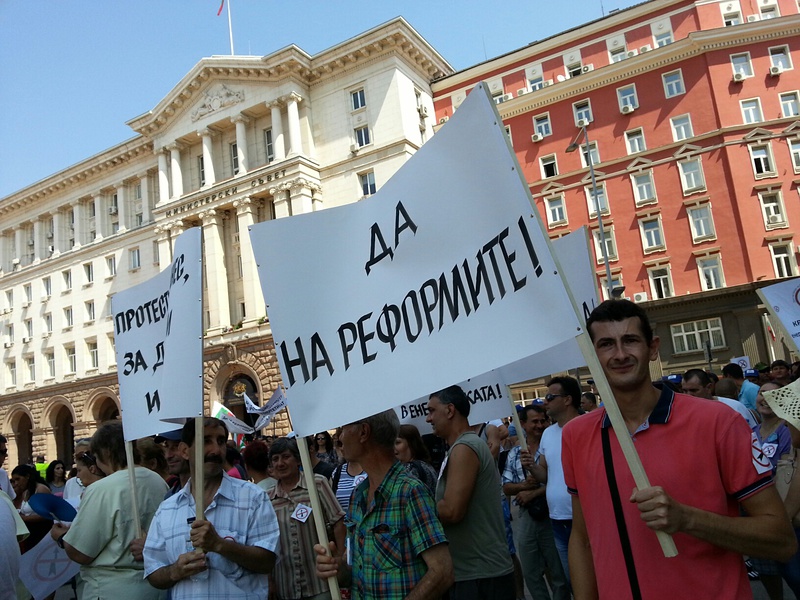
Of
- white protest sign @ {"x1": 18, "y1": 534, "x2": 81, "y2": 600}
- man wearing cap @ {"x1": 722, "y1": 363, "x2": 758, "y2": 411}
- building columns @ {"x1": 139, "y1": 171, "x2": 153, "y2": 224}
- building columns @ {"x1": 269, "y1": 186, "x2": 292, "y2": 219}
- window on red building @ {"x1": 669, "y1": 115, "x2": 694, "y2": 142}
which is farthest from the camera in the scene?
building columns @ {"x1": 139, "y1": 171, "x2": 153, "y2": 224}

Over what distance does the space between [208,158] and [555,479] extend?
3110cm

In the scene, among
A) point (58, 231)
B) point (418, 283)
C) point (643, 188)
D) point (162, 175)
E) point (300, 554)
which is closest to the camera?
point (418, 283)

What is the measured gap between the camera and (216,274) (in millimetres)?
31391

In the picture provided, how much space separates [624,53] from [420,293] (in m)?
31.8

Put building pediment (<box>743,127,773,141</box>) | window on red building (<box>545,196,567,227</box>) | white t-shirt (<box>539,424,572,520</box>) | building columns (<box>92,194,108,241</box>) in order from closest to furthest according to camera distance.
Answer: white t-shirt (<box>539,424,572,520</box>) < building pediment (<box>743,127,773,141</box>) < window on red building (<box>545,196,567,227</box>) < building columns (<box>92,194,108,241</box>)

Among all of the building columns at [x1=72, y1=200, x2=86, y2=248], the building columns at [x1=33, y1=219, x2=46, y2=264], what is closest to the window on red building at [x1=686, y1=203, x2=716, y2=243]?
the building columns at [x1=72, y1=200, x2=86, y2=248]

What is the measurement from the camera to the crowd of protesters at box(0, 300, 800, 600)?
1981 mm

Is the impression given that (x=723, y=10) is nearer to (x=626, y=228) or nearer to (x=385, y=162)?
(x=626, y=228)

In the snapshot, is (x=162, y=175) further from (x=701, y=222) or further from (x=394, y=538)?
(x=394, y=538)

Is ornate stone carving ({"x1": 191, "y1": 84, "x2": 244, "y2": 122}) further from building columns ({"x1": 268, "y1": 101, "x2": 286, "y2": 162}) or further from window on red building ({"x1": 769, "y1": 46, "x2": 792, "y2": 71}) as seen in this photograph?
window on red building ({"x1": 769, "y1": 46, "x2": 792, "y2": 71})

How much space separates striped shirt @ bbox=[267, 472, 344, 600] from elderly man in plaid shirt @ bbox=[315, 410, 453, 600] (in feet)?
3.44

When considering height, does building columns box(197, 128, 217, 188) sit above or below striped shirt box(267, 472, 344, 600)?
above

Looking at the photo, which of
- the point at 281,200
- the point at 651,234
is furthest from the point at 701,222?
the point at 281,200

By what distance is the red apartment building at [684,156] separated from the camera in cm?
2677
